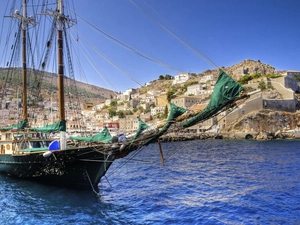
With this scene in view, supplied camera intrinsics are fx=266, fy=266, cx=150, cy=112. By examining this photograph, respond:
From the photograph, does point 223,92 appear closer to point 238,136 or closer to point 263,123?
point 238,136

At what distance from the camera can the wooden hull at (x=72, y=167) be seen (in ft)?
41.1

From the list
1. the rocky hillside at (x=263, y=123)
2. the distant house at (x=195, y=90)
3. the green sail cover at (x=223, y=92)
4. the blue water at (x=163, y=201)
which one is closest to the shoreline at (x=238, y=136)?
the rocky hillside at (x=263, y=123)

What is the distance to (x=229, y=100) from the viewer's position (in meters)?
9.09

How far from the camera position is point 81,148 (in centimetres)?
1238

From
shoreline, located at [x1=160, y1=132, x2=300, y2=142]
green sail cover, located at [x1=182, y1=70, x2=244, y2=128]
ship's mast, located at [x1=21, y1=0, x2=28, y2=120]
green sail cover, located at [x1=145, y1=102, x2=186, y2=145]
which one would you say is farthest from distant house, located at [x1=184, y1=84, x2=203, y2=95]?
green sail cover, located at [x1=182, y1=70, x2=244, y2=128]

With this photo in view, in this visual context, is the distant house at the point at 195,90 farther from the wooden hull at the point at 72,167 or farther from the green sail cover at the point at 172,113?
the green sail cover at the point at 172,113

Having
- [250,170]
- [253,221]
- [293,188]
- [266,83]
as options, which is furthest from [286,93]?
[253,221]

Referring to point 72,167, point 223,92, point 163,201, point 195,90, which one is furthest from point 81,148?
point 195,90

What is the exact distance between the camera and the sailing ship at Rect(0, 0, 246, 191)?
951 centimetres

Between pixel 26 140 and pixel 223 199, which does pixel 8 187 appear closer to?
pixel 26 140

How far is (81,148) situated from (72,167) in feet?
4.13

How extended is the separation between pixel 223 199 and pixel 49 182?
8.75 metres

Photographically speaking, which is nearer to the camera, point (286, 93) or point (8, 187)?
point (8, 187)

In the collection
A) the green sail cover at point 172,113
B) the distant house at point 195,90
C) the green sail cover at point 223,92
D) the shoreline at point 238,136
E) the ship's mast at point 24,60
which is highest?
the distant house at point 195,90
